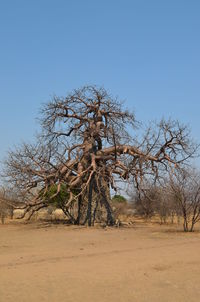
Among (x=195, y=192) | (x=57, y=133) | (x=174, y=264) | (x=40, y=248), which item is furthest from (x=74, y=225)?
(x=174, y=264)

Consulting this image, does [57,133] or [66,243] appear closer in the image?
[66,243]

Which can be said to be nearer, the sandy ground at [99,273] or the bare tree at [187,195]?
the sandy ground at [99,273]

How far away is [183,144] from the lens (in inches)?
844

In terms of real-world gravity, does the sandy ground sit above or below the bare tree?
below

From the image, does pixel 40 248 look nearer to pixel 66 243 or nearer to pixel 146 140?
pixel 66 243

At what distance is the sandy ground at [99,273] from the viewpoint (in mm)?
6199

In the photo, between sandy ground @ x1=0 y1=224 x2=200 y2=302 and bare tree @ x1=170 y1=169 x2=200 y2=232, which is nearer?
sandy ground @ x1=0 y1=224 x2=200 y2=302

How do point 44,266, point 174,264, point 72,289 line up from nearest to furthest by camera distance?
point 72,289 < point 44,266 < point 174,264

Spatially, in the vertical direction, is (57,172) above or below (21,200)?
above

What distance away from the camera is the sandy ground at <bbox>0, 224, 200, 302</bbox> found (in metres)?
6.20

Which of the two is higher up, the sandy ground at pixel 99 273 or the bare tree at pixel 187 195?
the bare tree at pixel 187 195

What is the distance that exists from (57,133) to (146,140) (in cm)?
509

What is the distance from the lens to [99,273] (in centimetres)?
786

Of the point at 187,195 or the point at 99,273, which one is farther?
the point at 187,195
